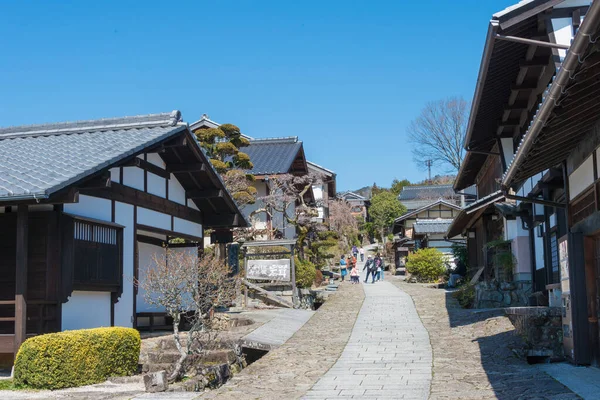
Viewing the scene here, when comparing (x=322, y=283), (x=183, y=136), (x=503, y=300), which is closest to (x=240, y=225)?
(x=183, y=136)

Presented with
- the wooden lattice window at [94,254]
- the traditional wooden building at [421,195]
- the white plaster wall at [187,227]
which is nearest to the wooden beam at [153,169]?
the white plaster wall at [187,227]

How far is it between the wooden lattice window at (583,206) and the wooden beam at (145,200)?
8994 mm

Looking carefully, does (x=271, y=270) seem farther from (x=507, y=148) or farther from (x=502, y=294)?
(x=507, y=148)

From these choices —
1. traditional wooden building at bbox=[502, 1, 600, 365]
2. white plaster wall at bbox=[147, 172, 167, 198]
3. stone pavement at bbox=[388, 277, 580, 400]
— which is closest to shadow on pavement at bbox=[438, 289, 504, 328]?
stone pavement at bbox=[388, 277, 580, 400]

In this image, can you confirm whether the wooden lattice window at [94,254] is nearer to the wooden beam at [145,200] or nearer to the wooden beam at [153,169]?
the wooden beam at [145,200]

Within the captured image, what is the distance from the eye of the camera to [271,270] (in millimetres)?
24844

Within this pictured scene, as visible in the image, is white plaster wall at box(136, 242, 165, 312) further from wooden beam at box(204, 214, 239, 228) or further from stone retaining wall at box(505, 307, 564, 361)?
stone retaining wall at box(505, 307, 564, 361)

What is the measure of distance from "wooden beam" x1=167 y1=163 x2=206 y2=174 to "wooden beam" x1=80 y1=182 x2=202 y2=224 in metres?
0.85

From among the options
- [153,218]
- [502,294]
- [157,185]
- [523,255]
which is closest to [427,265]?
[502,294]

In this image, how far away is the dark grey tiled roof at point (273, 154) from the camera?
37.0 meters

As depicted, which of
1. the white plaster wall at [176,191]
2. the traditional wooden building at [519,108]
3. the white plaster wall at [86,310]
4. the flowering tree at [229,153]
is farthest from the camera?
the flowering tree at [229,153]

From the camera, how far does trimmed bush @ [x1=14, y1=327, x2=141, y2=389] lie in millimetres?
10945

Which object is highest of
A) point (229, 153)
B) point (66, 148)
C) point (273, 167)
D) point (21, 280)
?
point (273, 167)

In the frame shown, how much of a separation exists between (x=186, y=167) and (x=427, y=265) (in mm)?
21683
